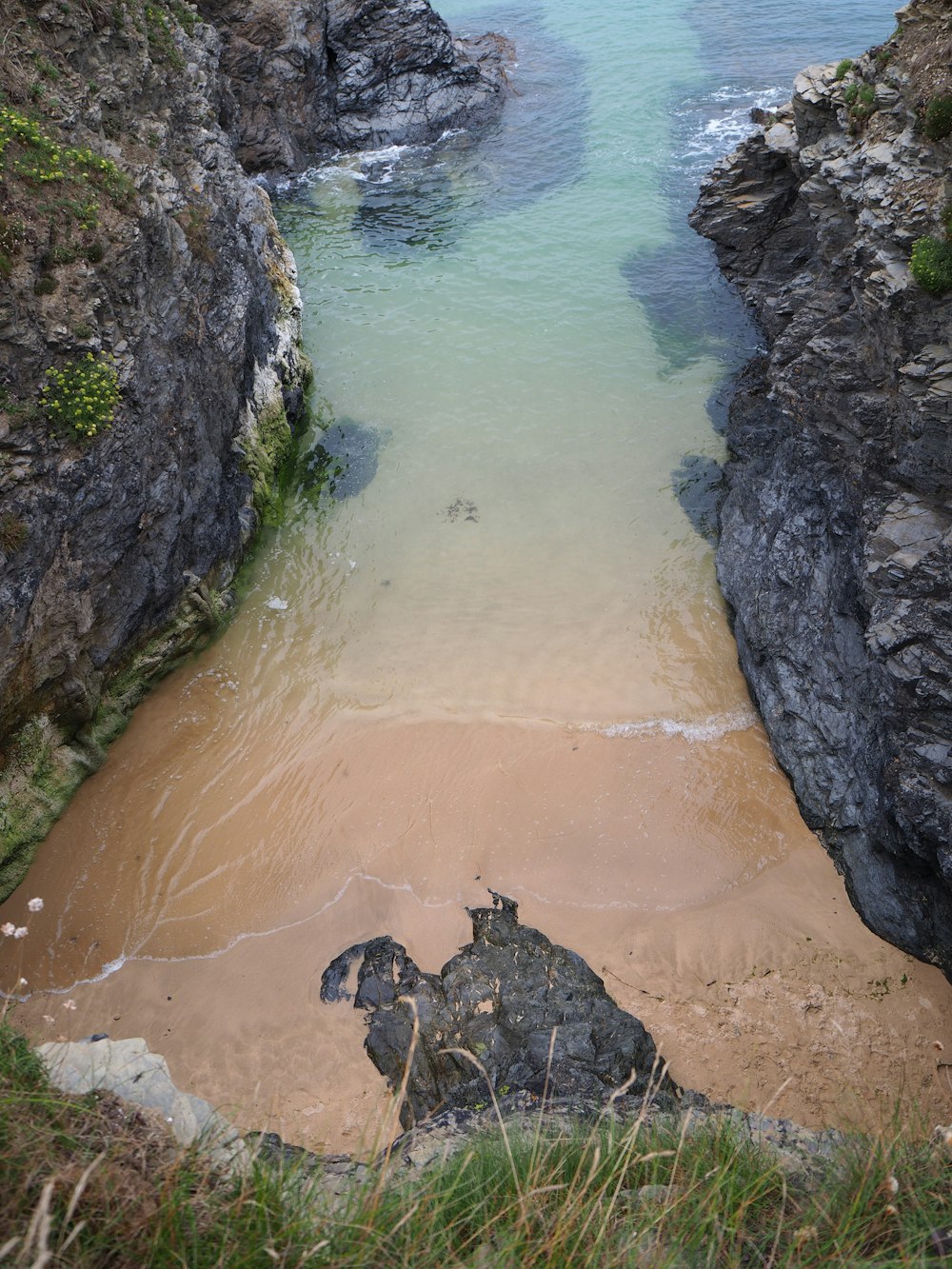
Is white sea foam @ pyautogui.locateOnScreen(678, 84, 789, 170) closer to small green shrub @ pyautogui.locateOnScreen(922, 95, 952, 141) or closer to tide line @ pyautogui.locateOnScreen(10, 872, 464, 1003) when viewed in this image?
small green shrub @ pyautogui.locateOnScreen(922, 95, 952, 141)

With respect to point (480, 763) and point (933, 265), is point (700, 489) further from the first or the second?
point (480, 763)

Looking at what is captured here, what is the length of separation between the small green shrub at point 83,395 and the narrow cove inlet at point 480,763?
384 cm

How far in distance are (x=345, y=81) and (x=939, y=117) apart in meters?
24.6

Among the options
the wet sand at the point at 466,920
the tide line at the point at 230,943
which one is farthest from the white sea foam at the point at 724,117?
the tide line at the point at 230,943

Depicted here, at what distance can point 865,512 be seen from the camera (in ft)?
33.8

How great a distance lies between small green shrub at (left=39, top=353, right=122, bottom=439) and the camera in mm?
10516

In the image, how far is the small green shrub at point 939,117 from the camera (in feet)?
31.6

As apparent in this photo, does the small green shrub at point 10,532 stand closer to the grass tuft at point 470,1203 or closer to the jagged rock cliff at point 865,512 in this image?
the grass tuft at point 470,1203

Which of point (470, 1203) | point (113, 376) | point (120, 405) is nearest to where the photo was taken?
point (470, 1203)

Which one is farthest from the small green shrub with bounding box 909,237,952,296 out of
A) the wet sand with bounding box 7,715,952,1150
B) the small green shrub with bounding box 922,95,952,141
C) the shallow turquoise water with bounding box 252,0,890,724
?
the wet sand with bounding box 7,715,952,1150

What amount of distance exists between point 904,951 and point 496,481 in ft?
33.3

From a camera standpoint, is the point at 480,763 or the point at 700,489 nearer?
the point at 480,763

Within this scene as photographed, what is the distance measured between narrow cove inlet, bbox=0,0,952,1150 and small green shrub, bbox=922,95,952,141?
657cm

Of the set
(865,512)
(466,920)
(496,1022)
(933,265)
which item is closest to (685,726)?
(865,512)
